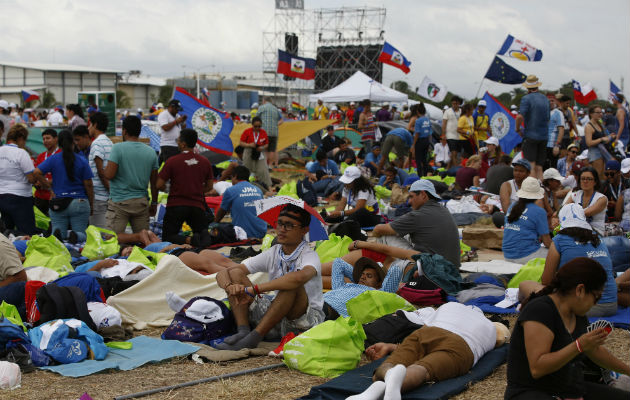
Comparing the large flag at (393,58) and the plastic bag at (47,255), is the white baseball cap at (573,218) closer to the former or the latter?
the plastic bag at (47,255)

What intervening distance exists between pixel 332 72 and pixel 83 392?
53.6 metres

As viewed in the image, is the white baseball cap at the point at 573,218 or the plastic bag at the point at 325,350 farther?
the white baseball cap at the point at 573,218

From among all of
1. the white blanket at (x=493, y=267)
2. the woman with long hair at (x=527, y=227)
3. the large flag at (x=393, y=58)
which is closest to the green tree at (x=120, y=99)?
the large flag at (x=393, y=58)

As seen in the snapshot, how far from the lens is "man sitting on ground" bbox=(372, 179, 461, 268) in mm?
6711

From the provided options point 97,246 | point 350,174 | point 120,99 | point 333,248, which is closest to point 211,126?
point 350,174

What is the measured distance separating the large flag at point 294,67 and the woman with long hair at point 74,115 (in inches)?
509

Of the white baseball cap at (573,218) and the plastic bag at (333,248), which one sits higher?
the white baseball cap at (573,218)

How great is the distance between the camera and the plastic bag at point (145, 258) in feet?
22.7

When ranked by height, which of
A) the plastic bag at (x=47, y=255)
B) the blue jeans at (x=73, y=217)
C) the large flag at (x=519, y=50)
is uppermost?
the large flag at (x=519, y=50)

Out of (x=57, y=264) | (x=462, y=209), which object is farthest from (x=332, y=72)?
(x=57, y=264)

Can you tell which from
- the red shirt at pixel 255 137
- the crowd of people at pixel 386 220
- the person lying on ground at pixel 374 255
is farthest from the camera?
the red shirt at pixel 255 137

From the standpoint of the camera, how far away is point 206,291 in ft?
20.9

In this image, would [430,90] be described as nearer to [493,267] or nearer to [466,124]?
[466,124]

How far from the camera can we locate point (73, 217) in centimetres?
823
